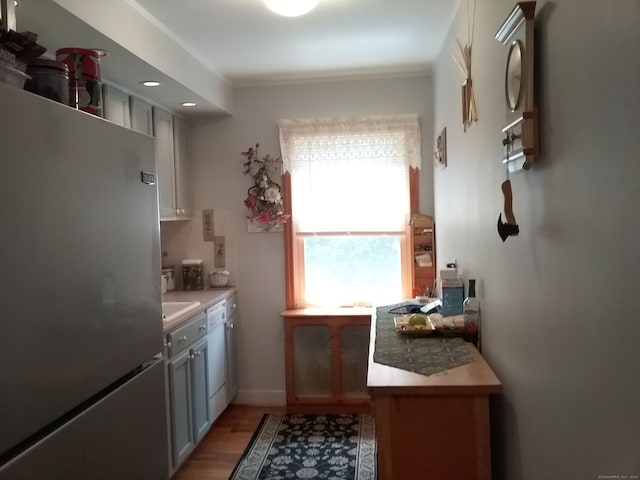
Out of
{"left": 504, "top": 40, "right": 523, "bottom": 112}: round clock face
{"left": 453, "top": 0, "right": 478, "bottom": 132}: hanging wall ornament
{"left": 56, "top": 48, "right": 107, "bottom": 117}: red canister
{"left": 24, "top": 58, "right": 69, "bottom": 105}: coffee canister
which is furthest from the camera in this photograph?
{"left": 453, "top": 0, "right": 478, "bottom": 132}: hanging wall ornament

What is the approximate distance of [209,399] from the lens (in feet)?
10.5

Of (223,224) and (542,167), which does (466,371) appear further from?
(223,224)

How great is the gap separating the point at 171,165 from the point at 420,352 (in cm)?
224

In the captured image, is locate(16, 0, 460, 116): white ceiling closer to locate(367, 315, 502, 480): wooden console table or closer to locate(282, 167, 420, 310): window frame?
locate(282, 167, 420, 310): window frame

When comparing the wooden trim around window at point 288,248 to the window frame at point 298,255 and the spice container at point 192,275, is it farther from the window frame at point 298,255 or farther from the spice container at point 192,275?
the spice container at point 192,275

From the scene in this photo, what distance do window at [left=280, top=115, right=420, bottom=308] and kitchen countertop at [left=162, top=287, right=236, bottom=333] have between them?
0.49 m

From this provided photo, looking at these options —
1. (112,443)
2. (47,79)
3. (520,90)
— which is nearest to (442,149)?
(520,90)

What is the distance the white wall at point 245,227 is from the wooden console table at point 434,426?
2203mm

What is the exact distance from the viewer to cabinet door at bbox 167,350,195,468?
8.80ft

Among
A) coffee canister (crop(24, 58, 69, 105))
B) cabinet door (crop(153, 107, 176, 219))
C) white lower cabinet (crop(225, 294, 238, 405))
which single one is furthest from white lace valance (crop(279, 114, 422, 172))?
coffee canister (crop(24, 58, 69, 105))

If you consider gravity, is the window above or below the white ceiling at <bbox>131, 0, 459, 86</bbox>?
below

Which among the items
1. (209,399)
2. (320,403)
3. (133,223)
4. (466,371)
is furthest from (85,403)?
(320,403)

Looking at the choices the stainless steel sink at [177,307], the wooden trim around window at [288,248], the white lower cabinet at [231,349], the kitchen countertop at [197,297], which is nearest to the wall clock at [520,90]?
the kitchen countertop at [197,297]

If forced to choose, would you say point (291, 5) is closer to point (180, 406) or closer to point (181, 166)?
point (181, 166)
